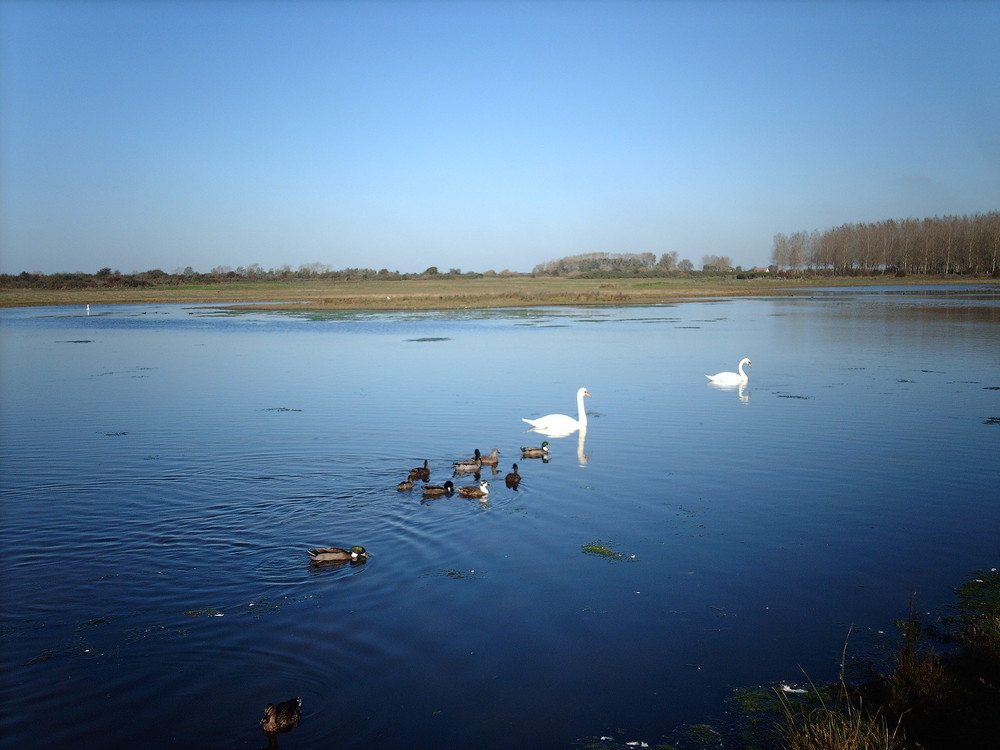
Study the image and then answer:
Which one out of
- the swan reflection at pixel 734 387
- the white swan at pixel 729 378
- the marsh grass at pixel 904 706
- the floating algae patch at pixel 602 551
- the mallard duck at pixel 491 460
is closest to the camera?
the marsh grass at pixel 904 706

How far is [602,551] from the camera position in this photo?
838cm

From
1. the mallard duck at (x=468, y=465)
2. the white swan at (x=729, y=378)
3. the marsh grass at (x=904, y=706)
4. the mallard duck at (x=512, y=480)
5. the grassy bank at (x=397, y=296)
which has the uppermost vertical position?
the grassy bank at (x=397, y=296)

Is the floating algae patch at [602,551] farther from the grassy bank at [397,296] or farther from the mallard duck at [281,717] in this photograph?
the grassy bank at [397,296]

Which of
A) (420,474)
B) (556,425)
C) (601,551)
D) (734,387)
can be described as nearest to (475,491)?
(420,474)

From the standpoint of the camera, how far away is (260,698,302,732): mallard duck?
508 centimetres

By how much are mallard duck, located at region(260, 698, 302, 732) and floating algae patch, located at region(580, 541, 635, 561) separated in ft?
12.8

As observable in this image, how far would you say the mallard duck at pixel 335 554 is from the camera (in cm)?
797

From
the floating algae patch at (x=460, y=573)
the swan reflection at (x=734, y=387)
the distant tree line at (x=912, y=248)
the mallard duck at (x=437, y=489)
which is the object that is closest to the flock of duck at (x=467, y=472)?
the mallard duck at (x=437, y=489)

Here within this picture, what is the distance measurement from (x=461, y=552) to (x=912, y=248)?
5056 inches

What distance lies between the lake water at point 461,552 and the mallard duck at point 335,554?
0.12 meters

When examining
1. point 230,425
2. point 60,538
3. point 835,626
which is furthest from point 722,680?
point 230,425

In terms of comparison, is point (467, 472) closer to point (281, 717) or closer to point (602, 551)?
point (602, 551)

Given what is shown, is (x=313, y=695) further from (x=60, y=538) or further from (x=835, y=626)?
(x=60, y=538)

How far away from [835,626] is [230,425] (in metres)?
12.4
